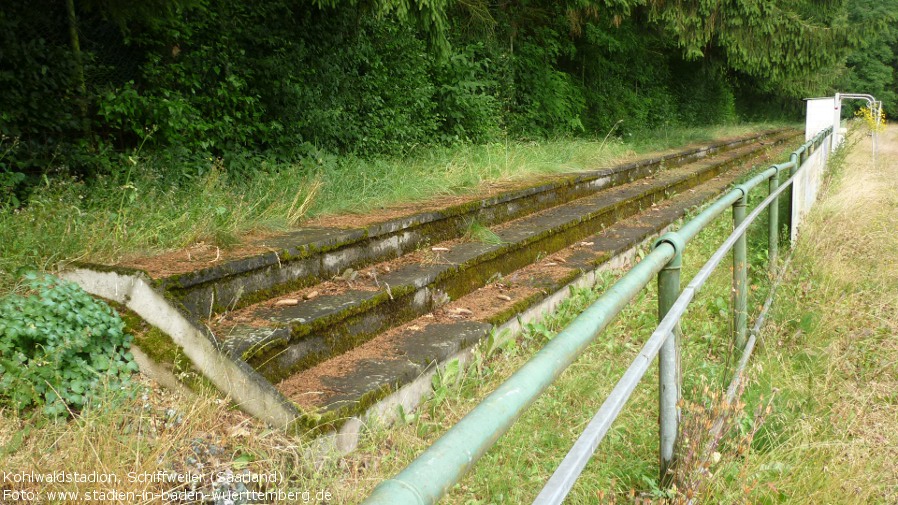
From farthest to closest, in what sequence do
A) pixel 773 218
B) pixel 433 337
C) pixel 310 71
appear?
pixel 310 71
pixel 773 218
pixel 433 337

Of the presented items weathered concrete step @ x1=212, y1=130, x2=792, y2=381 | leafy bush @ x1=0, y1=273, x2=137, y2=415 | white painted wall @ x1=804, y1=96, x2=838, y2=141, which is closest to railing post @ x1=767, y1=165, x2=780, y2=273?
weathered concrete step @ x1=212, y1=130, x2=792, y2=381

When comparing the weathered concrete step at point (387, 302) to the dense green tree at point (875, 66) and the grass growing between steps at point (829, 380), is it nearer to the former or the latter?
the grass growing between steps at point (829, 380)

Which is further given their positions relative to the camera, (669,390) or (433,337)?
(433,337)

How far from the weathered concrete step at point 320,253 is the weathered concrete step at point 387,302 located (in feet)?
0.46

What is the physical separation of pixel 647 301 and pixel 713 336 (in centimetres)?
114

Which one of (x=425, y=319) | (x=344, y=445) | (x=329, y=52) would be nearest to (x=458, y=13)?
(x=329, y=52)

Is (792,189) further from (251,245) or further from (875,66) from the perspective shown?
(875,66)

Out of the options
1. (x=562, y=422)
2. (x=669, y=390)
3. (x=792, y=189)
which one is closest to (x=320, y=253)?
(x=562, y=422)

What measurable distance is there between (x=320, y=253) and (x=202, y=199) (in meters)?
1.25

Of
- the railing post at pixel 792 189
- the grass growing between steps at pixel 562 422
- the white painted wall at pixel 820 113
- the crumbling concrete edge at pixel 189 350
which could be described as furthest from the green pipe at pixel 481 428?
the white painted wall at pixel 820 113

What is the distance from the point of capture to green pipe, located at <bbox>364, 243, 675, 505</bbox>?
2.62 feet

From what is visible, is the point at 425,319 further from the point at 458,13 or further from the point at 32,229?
the point at 458,13

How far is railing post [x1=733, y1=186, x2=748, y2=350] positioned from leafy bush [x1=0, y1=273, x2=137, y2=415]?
116 inches

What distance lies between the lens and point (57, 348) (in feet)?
9.30
